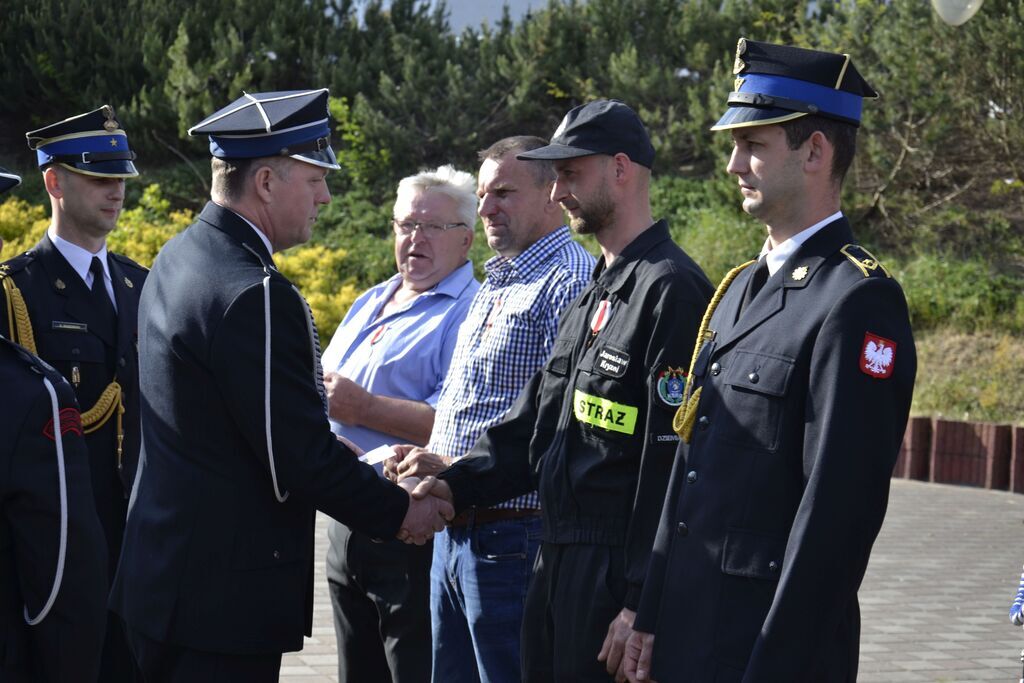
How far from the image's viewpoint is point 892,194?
62.2ft

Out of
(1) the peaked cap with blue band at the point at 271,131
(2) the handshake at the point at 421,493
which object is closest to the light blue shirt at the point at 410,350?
(2) the handshake at the point at 421,493

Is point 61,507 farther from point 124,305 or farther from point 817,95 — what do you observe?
point 124,305

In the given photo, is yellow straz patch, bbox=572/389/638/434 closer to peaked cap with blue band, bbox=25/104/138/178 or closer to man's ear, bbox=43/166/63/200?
peaked cap with blue band, bbox=25/104/138/178

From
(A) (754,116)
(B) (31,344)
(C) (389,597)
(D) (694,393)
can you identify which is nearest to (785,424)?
(D) (694,393)

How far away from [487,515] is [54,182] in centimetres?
238

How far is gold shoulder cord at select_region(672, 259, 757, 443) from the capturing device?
2898mm

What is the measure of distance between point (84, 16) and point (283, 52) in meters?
3.95

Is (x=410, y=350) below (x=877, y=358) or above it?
below

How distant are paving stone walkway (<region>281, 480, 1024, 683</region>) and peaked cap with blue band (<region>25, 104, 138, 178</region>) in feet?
8.06

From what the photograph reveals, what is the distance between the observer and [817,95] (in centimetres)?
278

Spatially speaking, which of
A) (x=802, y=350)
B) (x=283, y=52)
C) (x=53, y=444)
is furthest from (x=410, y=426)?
(x=283, y=52)

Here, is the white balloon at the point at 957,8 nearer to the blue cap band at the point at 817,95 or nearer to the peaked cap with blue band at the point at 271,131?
the peaked cap with blue band at the point at 271,131

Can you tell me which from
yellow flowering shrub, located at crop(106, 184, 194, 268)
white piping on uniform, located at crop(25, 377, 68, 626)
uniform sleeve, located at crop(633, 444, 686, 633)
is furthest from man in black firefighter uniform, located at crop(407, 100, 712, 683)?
yellow flowering shrub, located at crop(106, 184, 194, 268)

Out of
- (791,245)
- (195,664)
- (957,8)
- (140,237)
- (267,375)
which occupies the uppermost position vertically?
(957,8)
